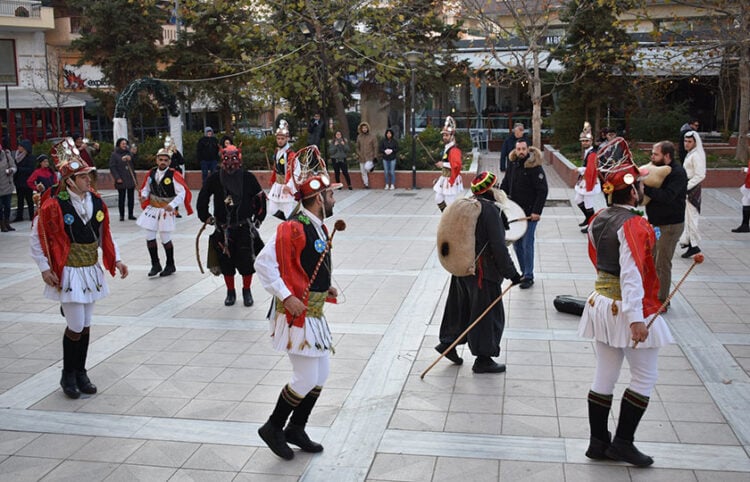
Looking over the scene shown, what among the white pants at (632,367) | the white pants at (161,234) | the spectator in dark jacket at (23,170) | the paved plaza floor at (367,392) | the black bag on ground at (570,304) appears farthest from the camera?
the spectator in dark jacket at (23,170)

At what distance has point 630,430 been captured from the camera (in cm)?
507

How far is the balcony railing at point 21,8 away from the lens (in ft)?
120

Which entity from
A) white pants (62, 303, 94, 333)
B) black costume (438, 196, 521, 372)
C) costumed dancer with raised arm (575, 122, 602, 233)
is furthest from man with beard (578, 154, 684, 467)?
costumed dancer with raised arm (575, 122, 602, 233)

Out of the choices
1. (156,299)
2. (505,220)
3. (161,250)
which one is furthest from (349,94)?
(505,220)

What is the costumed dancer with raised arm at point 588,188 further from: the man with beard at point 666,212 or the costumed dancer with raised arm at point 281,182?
the costumed dancer with raised arm at point 281,182

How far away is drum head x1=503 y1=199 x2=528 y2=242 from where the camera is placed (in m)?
7.54

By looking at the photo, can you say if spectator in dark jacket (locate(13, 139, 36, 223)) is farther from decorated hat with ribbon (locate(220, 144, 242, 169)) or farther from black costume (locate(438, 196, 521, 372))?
black costume (locate(438, 196, 521, 372))

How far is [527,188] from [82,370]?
18.8ft

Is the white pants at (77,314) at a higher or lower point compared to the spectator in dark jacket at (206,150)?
lower

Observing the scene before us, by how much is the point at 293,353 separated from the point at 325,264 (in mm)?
637

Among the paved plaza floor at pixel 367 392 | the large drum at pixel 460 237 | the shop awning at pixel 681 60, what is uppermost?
the shop awning at pixel 681 60

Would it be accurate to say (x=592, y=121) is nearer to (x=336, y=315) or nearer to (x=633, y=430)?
(x=336, y=315)

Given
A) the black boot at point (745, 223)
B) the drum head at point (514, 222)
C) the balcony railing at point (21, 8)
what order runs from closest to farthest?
the drum head at point (514, 222) → the black boot at point (745, 223) → the balcony railing at point (21, 8)

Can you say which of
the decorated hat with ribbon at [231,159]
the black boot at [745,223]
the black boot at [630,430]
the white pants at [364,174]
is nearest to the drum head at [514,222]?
the black boot at [630,430]
